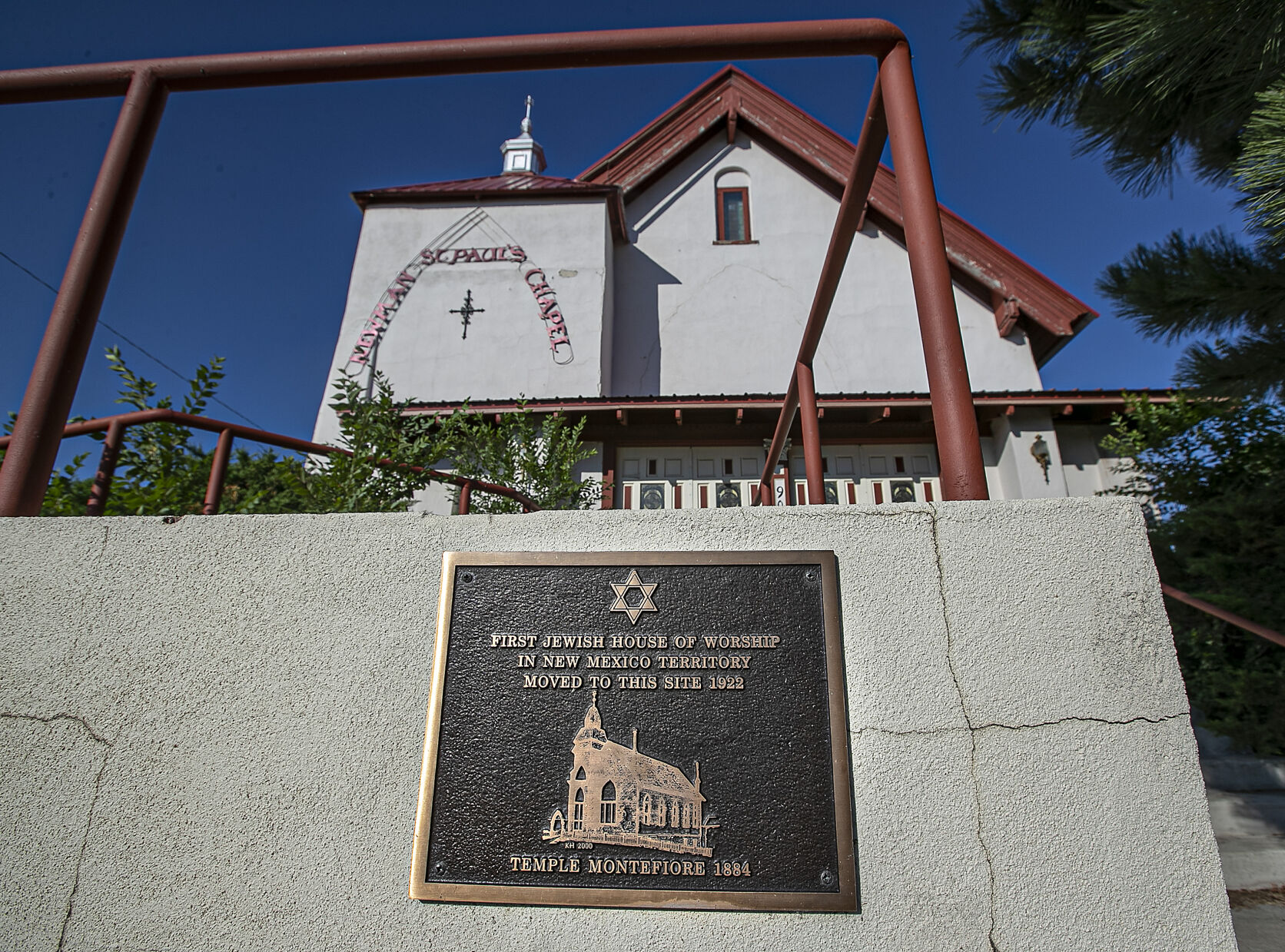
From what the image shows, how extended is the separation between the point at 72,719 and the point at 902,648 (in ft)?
6.97

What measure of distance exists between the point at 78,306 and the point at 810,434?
265 cm

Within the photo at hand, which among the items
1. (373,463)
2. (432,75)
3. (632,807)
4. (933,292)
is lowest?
(632,807)

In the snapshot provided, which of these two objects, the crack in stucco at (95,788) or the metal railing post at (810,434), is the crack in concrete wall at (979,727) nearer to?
the metal railing post at (810,434)

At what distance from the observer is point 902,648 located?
1.74 metres

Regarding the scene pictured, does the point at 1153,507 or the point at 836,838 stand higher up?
the point at 1153,507

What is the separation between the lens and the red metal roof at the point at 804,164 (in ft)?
32.5

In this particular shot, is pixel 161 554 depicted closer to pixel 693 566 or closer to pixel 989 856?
pixel 693 566

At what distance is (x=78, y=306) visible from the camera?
7.11 ft

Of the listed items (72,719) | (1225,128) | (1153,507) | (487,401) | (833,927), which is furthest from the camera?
(487,401)

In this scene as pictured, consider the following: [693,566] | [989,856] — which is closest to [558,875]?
[693,566]

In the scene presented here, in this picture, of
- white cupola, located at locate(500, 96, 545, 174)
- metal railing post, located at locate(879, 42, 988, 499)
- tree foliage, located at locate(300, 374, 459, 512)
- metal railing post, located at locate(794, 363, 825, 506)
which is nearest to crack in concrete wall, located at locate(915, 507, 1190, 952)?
metal railing post, located at locate(879, 42, 988, 499)

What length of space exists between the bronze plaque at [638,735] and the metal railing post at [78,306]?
1.32 meters

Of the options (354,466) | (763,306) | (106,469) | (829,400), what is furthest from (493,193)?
(106,469)

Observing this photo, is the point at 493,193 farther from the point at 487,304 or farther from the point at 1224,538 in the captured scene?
the point at 1224,538
